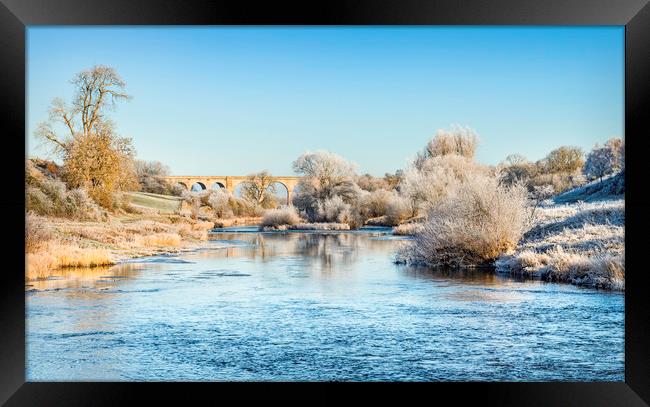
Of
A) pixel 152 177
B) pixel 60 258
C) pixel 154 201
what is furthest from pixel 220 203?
pixel 60 258

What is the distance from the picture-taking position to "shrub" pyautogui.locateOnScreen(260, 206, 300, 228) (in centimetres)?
2195

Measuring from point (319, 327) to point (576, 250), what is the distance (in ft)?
17.1

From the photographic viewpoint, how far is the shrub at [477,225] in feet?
34.0

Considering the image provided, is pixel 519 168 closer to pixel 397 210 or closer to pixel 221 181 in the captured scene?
pixel 397 210

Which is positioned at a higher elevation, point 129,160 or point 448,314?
point 129,160

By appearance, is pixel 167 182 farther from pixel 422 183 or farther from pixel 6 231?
pixel 6 231

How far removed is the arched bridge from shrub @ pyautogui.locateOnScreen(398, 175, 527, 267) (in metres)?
9.65

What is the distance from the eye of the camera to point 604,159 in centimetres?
1806

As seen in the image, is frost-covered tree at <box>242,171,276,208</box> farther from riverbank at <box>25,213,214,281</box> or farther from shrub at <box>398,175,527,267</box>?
shrub at <box>398,175,527,267</box>

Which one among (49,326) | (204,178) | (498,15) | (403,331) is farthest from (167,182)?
(498,15)

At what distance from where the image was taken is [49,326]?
6234 millimetres

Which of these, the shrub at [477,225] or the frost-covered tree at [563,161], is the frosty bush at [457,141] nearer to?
the frost-covered tree at [563,161]

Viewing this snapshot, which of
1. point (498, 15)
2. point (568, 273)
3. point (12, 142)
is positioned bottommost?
point (568, 273)

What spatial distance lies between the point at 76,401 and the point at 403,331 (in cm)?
308
